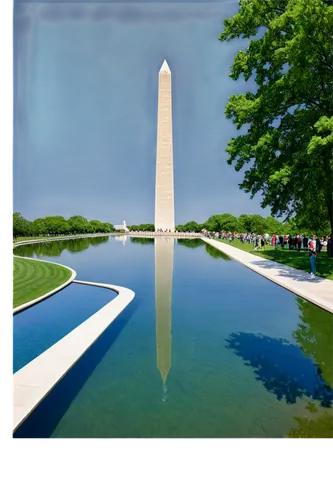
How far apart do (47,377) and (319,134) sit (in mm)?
13319

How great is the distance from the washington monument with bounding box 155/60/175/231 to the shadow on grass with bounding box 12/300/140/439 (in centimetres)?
5610

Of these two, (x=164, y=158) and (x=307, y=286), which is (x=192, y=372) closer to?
(x=307, y=286)

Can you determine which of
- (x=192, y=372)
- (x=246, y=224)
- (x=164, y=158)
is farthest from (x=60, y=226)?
(x=192, y=372)

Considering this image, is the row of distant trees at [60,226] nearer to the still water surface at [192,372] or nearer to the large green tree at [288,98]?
the large green tree at [288,98]


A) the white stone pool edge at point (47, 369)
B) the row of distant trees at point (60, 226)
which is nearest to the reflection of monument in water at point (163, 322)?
the white stone pool edge at point (47, 369)

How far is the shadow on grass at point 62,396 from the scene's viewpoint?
10.3ft

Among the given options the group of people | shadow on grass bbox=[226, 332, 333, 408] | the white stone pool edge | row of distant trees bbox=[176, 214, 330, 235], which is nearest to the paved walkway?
the group of people


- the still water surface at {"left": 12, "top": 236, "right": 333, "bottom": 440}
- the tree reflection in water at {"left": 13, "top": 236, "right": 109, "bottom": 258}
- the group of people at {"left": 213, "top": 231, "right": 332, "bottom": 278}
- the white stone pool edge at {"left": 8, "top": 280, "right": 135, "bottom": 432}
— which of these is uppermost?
the group of people at {"left": 213, "top": 231, "right": 332, "bottom": 278}

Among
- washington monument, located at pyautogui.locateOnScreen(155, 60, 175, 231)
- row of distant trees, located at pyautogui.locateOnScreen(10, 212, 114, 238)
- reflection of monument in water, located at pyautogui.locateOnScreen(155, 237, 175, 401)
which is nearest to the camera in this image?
reflection of monument in water, located at pyautogui.locateOnScreen(155, 237, 175, 401)

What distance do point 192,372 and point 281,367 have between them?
1439mm

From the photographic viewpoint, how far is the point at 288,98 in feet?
46.6

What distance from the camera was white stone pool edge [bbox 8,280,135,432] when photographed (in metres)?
3.23

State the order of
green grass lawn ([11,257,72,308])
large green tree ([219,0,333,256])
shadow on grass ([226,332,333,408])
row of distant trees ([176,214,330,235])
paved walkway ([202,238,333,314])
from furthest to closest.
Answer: row of distant trees ([176,214,330,235])
large green tree ([219,0,333,256])
green grass lawn ([11,257,72,308])
paved walkway ([202,238,333,314])
shadow on grass ([226,332,333,408])

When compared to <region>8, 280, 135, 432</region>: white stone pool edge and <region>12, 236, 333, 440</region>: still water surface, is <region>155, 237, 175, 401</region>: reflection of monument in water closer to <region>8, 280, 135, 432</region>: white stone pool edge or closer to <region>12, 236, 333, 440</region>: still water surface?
<region>12, 236, 333, 440</region>: still water surface
